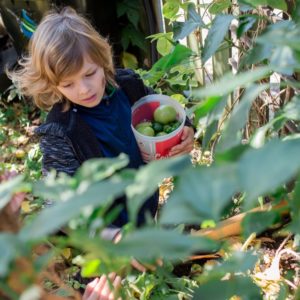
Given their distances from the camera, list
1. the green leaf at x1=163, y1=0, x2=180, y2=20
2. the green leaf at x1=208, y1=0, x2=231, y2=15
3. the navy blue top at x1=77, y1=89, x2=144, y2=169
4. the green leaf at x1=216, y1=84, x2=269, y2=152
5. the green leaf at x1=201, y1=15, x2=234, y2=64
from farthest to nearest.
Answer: the green leaf at x1=163, y1=0, x2=180, y2=20, the navy blue top at x1=77, y1=89, x2=144, y2=169, the green leaf at x1=208, y1=0, x2=231, y2=15, the green leaf at x1=201, y1=15, x2=234, y2=64, the green leaf at x1=216, y1=84, x2=269, y2=152

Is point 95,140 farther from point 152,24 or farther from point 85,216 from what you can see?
point 152,24

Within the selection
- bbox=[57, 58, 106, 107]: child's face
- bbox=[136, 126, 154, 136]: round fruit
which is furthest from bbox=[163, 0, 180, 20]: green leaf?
bbox=[136, 126, 154, 136]: round fruit

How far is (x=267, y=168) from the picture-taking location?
0.95 feet

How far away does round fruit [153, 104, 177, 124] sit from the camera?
1332mm

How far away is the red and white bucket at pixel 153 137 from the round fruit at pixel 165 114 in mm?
24

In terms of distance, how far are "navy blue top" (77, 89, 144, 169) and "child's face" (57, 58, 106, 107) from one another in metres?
0.09

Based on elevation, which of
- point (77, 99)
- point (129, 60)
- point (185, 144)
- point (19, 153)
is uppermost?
point (77, 99)

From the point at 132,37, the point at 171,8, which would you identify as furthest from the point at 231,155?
the point at 132,37

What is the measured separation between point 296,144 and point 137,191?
0.37 feet

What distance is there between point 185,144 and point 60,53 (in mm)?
434

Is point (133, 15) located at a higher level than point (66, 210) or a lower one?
lower

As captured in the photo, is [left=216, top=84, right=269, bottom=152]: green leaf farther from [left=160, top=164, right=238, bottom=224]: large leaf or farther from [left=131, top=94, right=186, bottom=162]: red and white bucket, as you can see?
[left=131, top=94, right=186, bottom=162]: red and white bucket

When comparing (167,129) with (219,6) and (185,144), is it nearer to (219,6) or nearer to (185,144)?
(185,144)

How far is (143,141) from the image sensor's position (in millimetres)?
1271
